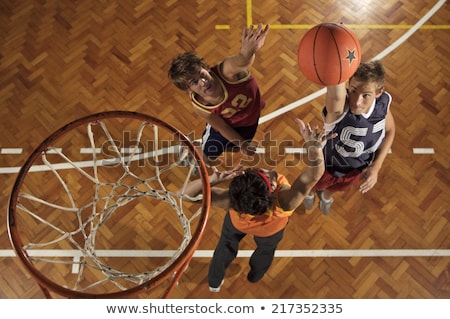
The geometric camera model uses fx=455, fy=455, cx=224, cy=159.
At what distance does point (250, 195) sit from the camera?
2.34 meters

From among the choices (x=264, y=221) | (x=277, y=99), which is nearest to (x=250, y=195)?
(x=264, y=221)

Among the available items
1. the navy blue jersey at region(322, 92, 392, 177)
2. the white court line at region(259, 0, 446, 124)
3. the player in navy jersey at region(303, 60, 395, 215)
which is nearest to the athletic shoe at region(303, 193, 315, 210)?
the player in navy jersey at region(303, 60, 395, 215)

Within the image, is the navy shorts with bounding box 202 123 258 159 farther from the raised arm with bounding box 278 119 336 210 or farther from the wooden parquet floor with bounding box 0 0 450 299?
the raised arm with bounding box 278 119 336 210

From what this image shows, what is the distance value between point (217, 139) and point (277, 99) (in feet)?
3.16

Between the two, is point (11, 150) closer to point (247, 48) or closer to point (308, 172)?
point (247, 48)

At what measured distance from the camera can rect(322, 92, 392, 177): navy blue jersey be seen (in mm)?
2740

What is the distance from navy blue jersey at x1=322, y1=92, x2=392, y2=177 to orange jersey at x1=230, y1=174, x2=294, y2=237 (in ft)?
1.67

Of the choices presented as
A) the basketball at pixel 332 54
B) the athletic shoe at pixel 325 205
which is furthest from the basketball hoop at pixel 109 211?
the basketball at pixel 332 54

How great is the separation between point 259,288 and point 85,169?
5.48 ft

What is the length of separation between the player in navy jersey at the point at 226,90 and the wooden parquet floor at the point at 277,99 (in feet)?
1.90

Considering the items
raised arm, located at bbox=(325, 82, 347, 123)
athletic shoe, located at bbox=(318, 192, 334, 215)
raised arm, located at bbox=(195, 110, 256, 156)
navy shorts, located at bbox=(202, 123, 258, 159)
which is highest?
raised arm, located at bbox=(325, 82, 347, 123)

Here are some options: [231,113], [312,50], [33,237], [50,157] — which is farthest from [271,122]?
[33,237]

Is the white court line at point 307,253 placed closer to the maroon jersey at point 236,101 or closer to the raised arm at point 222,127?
the raised arm at point 222,127

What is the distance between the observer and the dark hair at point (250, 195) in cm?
235
